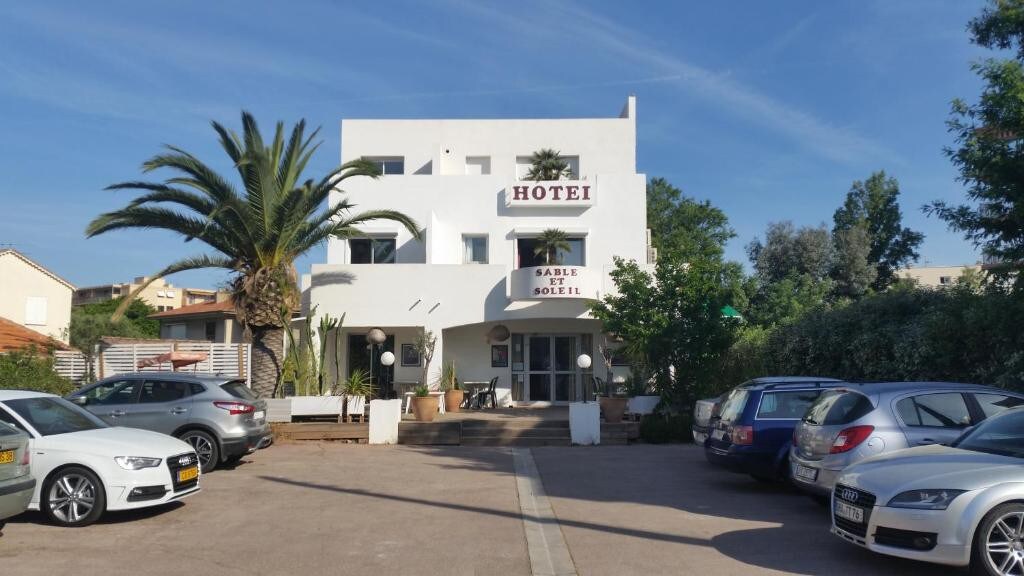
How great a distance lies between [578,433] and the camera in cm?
1777

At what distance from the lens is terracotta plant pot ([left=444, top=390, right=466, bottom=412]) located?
21.3 m

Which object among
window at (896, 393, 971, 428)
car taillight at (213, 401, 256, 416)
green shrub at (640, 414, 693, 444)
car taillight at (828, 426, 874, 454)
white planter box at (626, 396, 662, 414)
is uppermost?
window at (896, 393, 971, 428)

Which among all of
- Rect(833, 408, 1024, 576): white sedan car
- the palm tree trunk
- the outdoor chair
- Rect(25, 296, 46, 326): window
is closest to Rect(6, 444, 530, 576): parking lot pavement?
Rect(833, 408, 1024, 576): white sedan car

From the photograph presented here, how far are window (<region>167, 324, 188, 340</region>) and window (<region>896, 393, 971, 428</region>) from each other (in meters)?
32.9

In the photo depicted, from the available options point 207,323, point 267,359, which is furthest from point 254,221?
point 207,323

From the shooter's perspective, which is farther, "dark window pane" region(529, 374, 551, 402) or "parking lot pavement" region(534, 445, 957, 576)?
"dark window pane" region(529, 374, 551, 402)

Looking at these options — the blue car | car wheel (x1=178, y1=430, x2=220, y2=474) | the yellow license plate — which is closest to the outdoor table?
car wheel (x1=178, y1=430, x2=220, y2=474)

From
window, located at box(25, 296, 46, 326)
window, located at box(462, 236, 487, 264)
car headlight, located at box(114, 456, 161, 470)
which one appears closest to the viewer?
car headlight, located at box(114, 456, 161, 470)

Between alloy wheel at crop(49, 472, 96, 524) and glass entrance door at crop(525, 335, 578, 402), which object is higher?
glass entrance door at crop(525, 335, 578, 402)

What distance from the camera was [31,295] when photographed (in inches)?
1603

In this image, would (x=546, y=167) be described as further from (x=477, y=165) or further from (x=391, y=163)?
(x=391, y=163)

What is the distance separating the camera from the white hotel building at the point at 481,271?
22.3m

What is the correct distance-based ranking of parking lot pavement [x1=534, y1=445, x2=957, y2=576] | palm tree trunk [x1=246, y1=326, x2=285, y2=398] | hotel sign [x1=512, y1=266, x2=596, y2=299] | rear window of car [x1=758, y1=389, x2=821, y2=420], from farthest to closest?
hotel sign [x1=512, y1=266, x2=596, y2=299] < palm tree trunk [x1=246, y1=326, x2=285, y2=398] < rear window of car [x1=758, y1=389, x2=821, y2=420] < parking lot pavement [x1=534, y1=445, x2=957, y2=576]

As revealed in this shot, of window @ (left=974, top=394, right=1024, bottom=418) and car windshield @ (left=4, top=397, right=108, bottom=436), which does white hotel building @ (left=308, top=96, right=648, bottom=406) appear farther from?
window @ (left=974, top=394, right=1024, bottom=418)
